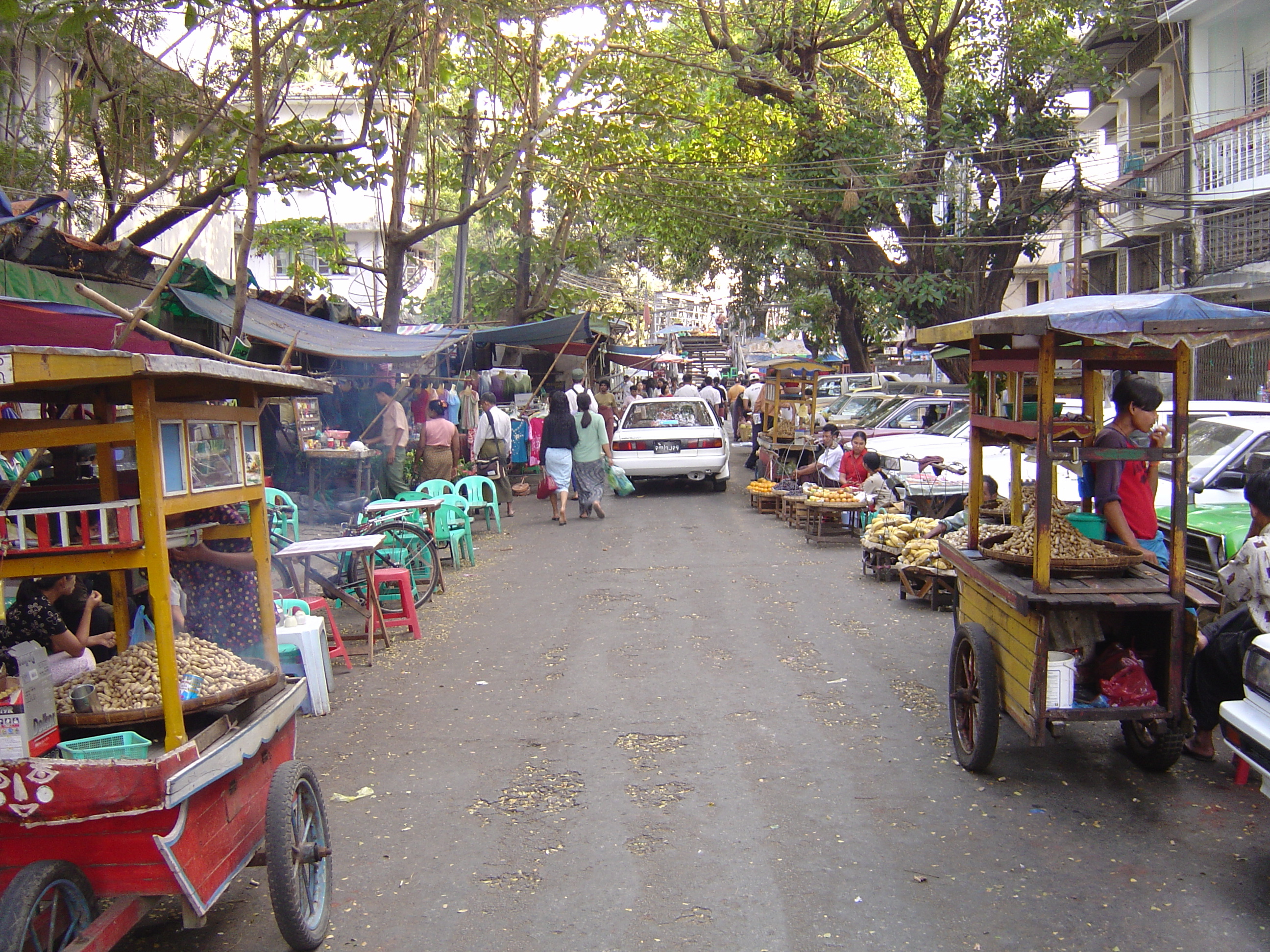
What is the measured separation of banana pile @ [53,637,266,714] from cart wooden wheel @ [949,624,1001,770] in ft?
11.1

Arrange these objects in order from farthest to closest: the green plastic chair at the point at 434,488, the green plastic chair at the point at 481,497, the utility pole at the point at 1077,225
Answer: the utility pole at the point at 1077,225
the green plastic chair at the point at 481,497
the green plastic chair at the point at 434,488

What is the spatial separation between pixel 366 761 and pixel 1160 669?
4118mm

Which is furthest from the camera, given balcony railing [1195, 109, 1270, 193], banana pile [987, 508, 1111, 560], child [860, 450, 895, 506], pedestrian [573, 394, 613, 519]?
balcony railing [1195, 109, 1270, 193]

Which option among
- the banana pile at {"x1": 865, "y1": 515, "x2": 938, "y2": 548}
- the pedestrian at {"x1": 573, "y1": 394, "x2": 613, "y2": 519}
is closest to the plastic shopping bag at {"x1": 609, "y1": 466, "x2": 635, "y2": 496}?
the pedestrian at {"x1": 573, "y1": 394, "x2": 613, "y2": 519}

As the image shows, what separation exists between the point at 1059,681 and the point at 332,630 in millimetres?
4992

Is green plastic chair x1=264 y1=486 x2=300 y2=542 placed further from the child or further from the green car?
the green car

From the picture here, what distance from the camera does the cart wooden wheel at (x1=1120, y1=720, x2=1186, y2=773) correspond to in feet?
15.8

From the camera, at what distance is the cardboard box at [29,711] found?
3.06 metres

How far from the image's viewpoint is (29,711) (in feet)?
10.5

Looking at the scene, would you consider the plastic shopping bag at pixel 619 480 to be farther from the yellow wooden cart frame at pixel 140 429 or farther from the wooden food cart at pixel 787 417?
the yellow wooden cart frame at pixel 140 429

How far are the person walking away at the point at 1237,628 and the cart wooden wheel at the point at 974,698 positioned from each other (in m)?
0.92

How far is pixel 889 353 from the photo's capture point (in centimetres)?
4812

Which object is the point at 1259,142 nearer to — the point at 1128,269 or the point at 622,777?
the point at 1128,269

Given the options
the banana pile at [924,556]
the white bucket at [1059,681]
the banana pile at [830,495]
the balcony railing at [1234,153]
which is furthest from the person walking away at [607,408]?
the white bucket at [1059,681]
